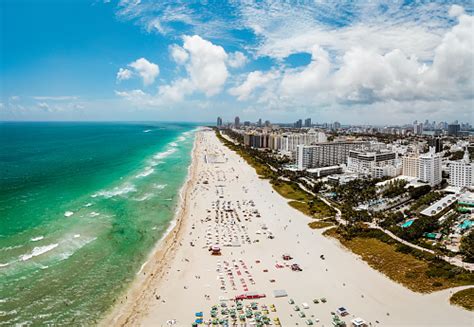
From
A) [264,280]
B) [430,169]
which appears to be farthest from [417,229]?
[430,169]

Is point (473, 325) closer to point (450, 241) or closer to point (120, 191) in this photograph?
point (450, 241)

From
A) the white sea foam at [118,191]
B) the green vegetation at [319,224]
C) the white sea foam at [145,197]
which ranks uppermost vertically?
the white sea foam at [118,191]

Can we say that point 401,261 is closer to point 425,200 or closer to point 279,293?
point 279,293

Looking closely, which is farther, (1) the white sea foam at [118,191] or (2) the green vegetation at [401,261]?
(1) the white sea foam at [118,191]

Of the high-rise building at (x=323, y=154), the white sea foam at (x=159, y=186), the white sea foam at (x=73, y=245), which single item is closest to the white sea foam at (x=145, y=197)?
the white sea foam at (x=159, y=186)

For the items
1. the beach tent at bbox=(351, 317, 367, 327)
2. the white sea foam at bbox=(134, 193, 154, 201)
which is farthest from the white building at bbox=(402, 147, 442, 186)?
Result: the white sea foam at bbox=(134, 193, 154, 201)

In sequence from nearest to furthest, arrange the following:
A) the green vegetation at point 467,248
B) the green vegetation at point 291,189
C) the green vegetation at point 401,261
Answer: the green vegetation at point 401,261, the green vegetation at point 467,248, the green vegetation at point 291,189

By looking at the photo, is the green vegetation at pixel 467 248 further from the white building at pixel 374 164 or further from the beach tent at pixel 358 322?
the white building at pixel 374 164

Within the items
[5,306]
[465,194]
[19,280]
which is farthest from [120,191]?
[465,194]
